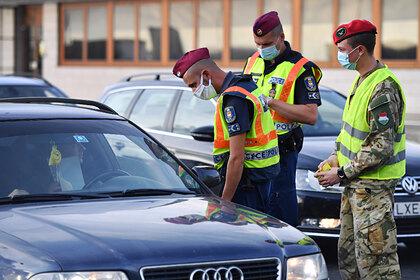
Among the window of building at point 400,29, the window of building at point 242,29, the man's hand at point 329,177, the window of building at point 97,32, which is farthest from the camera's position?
the window of building at point 97,32

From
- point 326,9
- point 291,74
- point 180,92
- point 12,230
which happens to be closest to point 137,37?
point 326,9

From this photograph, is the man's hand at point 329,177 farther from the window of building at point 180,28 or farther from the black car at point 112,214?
the window of building at point 180,28

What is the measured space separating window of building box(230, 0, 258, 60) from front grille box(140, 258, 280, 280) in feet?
69.8

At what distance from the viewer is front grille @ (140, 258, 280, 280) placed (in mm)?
4715

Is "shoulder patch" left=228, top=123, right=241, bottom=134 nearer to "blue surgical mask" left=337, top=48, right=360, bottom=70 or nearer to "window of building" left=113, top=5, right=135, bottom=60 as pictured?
"blue surgical mask" left=337, top=48, right=360, bottom=70

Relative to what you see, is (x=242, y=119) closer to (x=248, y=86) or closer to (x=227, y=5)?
(x=248, y=86)

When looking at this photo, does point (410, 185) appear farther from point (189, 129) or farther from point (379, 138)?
point (379, 138)

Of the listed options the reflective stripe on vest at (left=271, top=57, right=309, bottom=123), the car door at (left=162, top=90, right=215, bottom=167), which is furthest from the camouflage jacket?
the car door at (left=162, top=90, right=215, bottom=167)

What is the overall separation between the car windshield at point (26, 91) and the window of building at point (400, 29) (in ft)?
33.9

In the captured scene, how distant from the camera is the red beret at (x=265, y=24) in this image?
7.36 meters

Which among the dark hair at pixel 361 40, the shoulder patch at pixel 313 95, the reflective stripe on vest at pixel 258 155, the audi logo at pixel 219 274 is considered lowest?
the audi logo at pixel 219 274

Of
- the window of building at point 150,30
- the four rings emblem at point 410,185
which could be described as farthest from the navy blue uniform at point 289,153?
the window of building at point 150,30

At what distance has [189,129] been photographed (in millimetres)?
9969

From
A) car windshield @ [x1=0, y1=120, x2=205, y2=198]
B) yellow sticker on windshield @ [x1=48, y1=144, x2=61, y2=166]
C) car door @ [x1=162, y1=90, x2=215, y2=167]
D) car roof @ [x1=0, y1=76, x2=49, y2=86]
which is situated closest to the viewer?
car windshield @ [x1=0, y1=120, x2=205, y2=198]
